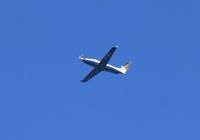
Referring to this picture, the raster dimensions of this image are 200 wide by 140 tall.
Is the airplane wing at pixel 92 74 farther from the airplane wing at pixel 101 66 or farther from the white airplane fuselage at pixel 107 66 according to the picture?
the white airplane fuselage at pixel 107 66

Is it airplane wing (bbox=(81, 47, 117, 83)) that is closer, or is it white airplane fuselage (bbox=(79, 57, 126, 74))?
airplane wing (bbox=(81, 47, 117, 83))

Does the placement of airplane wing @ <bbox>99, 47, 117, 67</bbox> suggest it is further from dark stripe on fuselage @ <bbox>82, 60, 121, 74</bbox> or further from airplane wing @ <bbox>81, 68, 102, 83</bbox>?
airplane wing @ <bbox>81, 68, 102, 83</bbox>

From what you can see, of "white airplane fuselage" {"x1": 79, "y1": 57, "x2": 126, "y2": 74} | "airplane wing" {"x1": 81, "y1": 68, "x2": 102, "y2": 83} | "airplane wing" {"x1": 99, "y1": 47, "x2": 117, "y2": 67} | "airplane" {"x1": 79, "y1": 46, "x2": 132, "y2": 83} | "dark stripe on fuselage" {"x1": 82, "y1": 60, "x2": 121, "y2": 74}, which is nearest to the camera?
"airplane wing" {"x1": 99, "y1": 47, "x2": 117, "y2": 67}

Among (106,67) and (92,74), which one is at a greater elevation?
(92,74)

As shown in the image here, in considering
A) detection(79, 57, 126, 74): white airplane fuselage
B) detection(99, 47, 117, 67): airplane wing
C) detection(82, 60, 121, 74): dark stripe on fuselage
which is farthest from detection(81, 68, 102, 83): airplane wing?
detection(99, 47, 117, 67): airplane wing

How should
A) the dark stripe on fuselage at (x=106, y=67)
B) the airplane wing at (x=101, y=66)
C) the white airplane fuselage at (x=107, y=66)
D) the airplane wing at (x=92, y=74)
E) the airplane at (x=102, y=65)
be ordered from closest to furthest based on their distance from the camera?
the airplane wing at (x=101, y=66) < the airplane at (x=102, y=65) < the white airplane fuselage at (x=107, y=66) < the dark stripe on fuselage at (x=106, y=67) < the airplane wing at (x=92, y=74)

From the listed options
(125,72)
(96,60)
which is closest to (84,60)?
(96,60)

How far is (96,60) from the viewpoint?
16688 cm

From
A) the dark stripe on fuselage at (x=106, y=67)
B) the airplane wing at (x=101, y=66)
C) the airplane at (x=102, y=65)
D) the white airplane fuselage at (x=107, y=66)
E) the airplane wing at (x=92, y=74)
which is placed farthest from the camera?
the airplane wing at (x=92, y=74)

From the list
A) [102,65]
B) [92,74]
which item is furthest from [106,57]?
[92,74]

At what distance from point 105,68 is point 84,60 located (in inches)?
267

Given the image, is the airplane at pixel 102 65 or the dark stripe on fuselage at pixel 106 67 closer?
the airplane at pixel 102 65

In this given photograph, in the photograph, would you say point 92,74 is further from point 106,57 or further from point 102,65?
point 106,57

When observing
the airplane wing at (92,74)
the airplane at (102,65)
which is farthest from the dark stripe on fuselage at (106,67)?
the airplane wing at (92,74)
